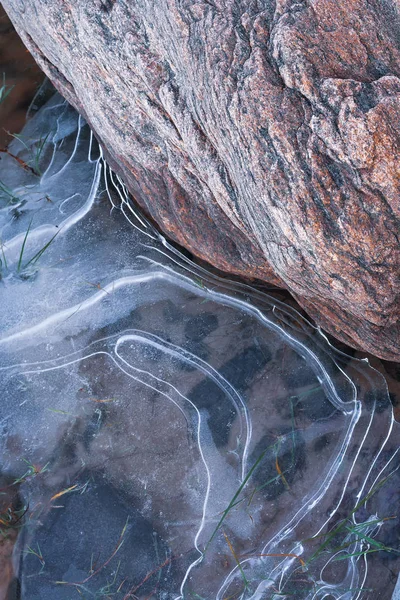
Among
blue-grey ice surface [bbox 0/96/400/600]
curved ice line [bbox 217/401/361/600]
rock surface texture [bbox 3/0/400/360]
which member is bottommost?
curved ice line [bbox 217/401/361/600]

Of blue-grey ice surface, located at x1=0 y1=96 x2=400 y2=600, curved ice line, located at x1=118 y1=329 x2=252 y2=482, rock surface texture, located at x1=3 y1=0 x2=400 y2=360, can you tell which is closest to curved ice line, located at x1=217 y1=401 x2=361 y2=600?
blue-grey ice surface, located at x1=0 y1=96 x2=400 y2=600

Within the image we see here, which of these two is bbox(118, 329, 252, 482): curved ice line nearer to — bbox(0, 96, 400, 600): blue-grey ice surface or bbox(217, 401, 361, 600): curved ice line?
bbox(0, 96, 400, 600): blue-grey ice surface

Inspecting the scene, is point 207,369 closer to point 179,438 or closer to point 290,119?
point 179,438

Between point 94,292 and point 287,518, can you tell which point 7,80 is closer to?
point 94,292

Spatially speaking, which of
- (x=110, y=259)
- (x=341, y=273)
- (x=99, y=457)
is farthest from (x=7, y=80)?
(x=341, y=273)

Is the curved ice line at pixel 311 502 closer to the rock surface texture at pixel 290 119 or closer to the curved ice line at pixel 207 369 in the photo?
the curved ice line at pixel 207 369

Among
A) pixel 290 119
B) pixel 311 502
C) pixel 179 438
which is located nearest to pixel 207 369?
pixel 179 438
